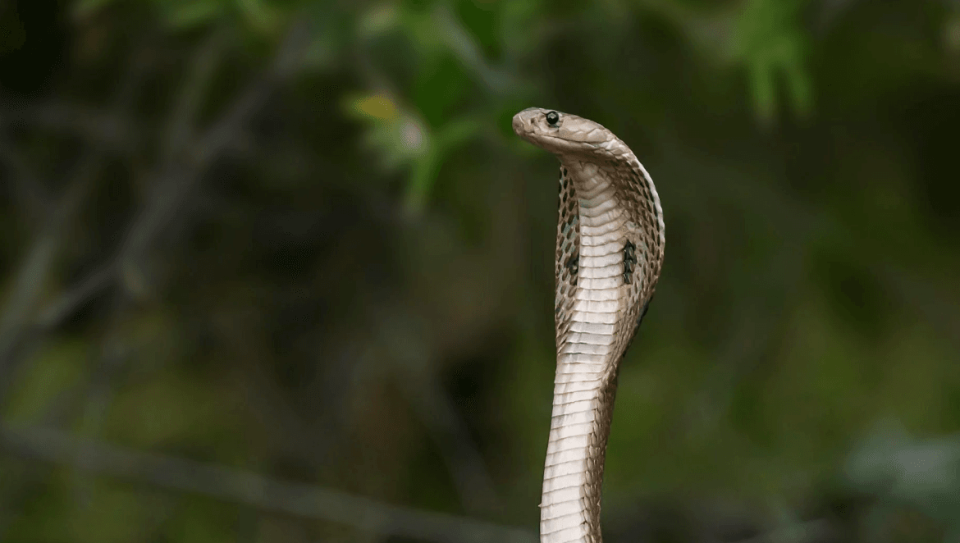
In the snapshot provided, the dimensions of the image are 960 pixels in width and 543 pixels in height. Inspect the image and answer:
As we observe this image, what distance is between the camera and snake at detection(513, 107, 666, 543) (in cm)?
46

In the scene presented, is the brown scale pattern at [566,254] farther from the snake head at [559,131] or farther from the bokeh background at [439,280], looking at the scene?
the bokeh background at [439,280]

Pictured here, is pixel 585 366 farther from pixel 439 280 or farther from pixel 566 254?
pixel 439 280

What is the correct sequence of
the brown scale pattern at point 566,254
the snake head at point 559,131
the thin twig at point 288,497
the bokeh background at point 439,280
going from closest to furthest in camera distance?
the snake head at point 559,131 → the brown scale pattern at point 566,254 → the bokeh background at point 439,280 → the thin twig at point 288,497

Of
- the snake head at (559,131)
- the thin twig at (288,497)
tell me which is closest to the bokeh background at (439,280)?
the thin twig at (288,497)

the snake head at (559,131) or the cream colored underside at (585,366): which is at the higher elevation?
the snake head at (559,131)

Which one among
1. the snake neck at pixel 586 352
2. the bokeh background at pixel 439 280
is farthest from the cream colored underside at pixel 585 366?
the bokeh background at pixel 439 280

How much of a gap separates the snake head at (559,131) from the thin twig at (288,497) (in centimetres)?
141

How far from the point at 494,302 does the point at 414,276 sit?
19 centimetres

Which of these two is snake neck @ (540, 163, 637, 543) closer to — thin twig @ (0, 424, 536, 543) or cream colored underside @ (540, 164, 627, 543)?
cream colored underside @ (540, 164, 627, 543)

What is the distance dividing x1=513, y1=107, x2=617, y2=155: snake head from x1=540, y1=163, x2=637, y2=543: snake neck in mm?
47

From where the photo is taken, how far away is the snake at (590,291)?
0.46 m

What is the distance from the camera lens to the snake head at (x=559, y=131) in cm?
44

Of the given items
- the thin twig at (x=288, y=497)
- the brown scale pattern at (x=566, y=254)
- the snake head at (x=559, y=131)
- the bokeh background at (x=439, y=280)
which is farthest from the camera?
the thin twig at (x=288, y=497)

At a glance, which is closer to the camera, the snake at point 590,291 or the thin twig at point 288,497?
the snake at point 590,291
